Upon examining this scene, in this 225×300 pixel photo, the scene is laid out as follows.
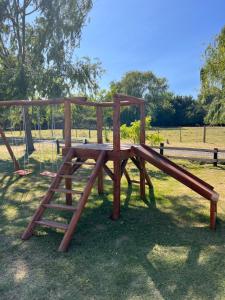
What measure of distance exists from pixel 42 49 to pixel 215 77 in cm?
806

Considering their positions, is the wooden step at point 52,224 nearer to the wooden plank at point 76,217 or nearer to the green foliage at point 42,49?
the wooden plank at point 76,217

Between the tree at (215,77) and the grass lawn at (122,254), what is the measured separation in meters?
6.76

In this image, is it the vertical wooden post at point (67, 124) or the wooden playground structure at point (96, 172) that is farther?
the vertical wooden post at point (67, 124)

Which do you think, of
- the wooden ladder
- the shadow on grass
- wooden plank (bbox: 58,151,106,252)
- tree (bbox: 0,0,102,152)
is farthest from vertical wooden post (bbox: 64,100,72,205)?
tree (bbox: 0,0,102,152)

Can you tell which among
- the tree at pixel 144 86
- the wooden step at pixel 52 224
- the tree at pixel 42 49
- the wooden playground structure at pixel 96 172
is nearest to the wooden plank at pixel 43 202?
the wooden playground structure at pixel 96 172

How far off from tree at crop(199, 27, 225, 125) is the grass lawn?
6760 mm

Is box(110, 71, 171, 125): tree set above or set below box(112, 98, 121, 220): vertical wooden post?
above

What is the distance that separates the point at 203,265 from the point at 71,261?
5.72ft

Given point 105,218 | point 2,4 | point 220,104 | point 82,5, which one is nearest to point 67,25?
point 82,5

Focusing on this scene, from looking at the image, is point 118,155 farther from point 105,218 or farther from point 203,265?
point 203,265

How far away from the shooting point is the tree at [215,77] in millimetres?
10870

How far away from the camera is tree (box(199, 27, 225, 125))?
10.9 meters

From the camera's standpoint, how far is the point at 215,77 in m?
11.3

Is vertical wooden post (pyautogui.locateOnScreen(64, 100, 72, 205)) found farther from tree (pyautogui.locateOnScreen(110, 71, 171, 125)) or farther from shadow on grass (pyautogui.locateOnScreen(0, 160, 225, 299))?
tree (pyautogui.locateOnScreen(110, 71, 171, 125))
